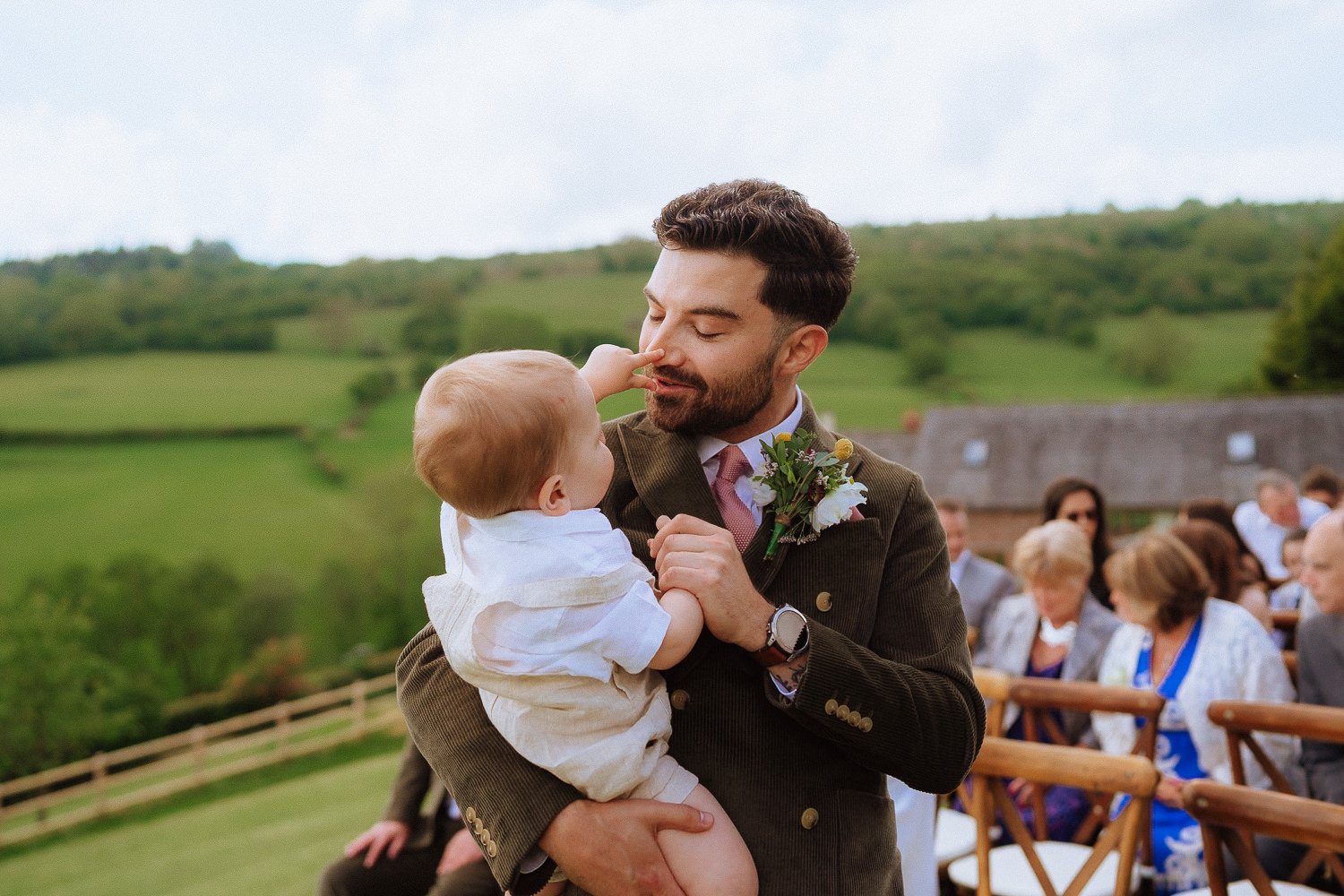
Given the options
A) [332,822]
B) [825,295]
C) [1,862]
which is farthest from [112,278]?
[825,295]

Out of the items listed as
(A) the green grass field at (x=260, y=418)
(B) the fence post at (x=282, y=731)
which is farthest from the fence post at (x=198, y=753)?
(A) the green grass field at (x=260, y=418)

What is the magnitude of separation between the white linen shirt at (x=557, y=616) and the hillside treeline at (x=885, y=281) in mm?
63622

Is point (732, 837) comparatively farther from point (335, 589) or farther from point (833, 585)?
point (335, 589)

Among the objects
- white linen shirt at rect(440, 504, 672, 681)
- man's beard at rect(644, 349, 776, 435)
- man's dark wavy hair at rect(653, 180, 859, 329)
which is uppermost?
man's dark wavy hair at rect(653, 180, 859, 329)

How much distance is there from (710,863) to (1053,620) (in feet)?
12.6

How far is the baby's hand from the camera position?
2.02 meters

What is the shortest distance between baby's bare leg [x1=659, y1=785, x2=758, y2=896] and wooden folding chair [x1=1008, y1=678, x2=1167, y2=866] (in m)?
2.51

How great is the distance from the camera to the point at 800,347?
2.21 meters

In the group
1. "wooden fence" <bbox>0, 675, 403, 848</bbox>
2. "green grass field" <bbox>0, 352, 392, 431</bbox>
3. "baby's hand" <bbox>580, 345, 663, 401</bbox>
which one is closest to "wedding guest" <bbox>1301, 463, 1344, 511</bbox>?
"baby's hand" <bbox>580, 345, 663, 401</bbox>

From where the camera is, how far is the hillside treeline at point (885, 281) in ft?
226

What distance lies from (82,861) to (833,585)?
71.4ft

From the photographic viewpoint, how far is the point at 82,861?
1831 cm

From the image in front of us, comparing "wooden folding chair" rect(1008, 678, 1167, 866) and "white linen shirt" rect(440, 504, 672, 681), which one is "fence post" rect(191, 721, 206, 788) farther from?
"white linen shirt" rect(440, 504, 672, 681)

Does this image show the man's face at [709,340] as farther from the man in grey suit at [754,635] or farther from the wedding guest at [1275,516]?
the wedding guest at [1275,516]
